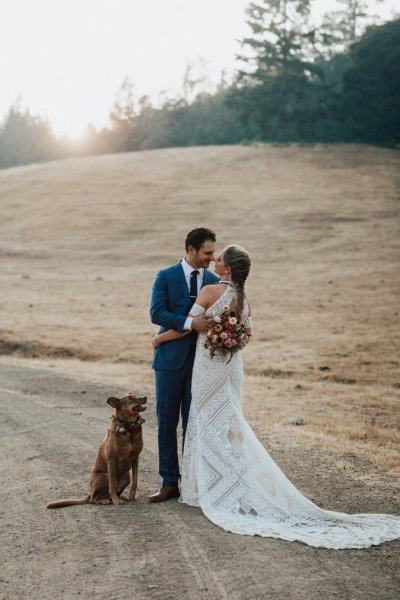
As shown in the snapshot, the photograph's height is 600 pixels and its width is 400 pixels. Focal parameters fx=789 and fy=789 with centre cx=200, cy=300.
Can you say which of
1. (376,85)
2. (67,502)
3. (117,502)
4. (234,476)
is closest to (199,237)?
(234,476)

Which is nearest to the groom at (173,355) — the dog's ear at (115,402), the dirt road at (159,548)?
the dirt road at (159,548)

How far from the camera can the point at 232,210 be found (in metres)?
48.8

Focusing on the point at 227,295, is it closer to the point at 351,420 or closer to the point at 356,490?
the point at 356,490

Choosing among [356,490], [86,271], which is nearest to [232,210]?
[86,271]

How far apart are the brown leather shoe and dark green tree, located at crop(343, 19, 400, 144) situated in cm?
5763

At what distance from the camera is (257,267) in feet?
120

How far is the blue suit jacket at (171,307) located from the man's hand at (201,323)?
213 millimetres

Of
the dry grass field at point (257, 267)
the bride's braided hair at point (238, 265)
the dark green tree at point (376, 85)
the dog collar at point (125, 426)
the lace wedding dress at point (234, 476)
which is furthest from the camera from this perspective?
the dark green tree at point (376, 85)

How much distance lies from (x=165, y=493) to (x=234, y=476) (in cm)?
77

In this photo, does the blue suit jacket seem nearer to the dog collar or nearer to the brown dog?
the brown dog

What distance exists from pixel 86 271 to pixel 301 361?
1829 centimetres

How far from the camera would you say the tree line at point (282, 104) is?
63094 mm

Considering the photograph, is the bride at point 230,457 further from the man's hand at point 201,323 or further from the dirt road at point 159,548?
the dirt road at point 159,548

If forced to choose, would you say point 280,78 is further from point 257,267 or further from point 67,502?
point 67,502
